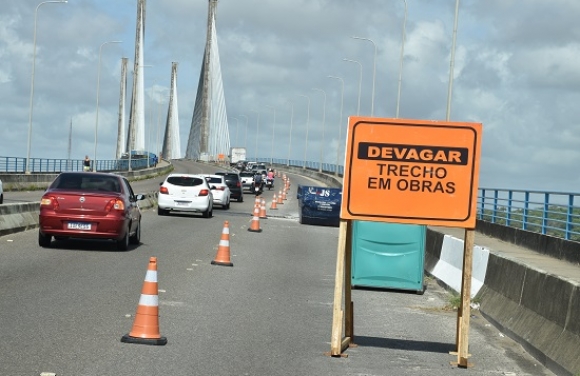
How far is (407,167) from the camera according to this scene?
1129 cm

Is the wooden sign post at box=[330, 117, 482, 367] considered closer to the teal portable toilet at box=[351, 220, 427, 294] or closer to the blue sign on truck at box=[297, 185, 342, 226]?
the teal portable toilet at box=[351, 220, 427, 294]

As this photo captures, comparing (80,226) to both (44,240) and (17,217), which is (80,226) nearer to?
(44,240)

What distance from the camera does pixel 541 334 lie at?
11.1 metres

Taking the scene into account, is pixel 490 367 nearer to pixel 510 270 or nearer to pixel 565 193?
pixel 510 270

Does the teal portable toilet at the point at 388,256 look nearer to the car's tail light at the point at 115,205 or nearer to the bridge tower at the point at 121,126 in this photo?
the car's tail light at the point at 115,205

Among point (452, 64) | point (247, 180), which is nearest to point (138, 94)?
point (247, 180)

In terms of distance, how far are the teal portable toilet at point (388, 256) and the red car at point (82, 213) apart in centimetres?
539

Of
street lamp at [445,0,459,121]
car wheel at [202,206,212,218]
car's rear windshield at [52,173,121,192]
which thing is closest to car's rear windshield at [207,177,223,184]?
car wheel at [202,206,212,218]

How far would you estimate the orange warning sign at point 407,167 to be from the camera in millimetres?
11234

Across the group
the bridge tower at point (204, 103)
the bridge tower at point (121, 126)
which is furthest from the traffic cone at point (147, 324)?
the bridge tower at point (204, 103)

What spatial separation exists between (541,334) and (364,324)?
2865 millimetres

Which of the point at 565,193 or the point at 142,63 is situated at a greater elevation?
the point at 142,63

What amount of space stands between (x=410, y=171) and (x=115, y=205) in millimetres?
11298

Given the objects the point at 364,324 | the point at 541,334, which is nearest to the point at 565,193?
the point at 364,324
